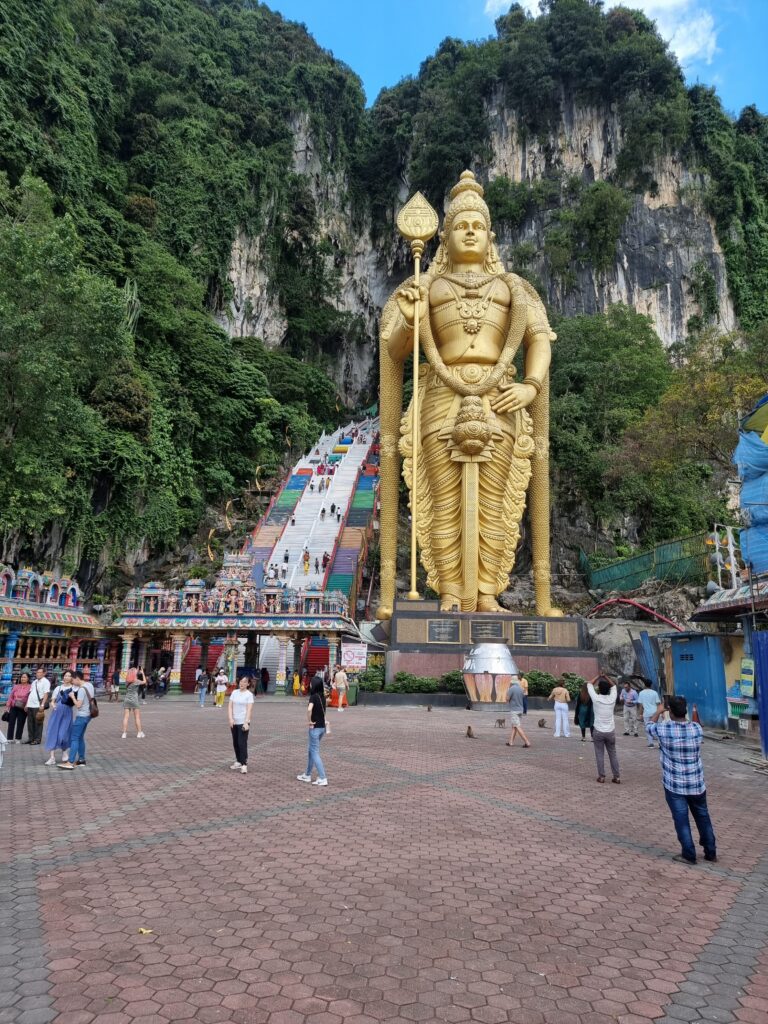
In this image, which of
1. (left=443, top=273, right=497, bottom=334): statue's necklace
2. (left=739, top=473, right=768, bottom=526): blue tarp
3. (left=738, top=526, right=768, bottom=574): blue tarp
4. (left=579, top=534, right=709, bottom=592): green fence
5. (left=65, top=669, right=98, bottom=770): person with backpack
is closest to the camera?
(left=65, top=669, right=98, bottom=770): person with backpack

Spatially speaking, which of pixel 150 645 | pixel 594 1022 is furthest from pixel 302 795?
pixel 150 645

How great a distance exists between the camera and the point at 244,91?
4072 cm

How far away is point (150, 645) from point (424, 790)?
14.5 meters

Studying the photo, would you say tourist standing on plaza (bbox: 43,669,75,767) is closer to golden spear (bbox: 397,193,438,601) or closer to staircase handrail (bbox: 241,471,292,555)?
golden spear (bbox: 397,193,438,601)

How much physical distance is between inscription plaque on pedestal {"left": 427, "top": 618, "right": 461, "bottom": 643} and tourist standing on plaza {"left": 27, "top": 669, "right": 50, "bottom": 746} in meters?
8.20

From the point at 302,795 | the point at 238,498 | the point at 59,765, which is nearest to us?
the point at 302,795

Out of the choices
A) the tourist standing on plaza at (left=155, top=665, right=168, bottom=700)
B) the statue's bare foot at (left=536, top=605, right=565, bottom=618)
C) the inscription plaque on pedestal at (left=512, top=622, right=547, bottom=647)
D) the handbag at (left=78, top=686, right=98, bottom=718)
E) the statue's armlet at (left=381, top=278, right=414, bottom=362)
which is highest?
the statue's armlet at (left=381, top=278, right=414, bottom=362)

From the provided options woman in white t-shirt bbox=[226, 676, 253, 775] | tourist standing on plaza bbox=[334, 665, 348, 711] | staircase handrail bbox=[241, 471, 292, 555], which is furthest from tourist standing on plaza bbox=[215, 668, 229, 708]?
staircase handrail bbox=[241, 471, 292, 555]

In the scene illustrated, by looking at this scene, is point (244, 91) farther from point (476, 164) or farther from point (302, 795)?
point (302, 795)

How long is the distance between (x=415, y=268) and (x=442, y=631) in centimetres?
839

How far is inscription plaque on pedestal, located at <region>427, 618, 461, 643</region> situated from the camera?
48.4 ft

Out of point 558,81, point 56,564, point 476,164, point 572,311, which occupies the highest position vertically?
point 558,81

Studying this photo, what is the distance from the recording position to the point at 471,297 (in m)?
16.4

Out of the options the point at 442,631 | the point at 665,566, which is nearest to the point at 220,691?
the point at 442,631
